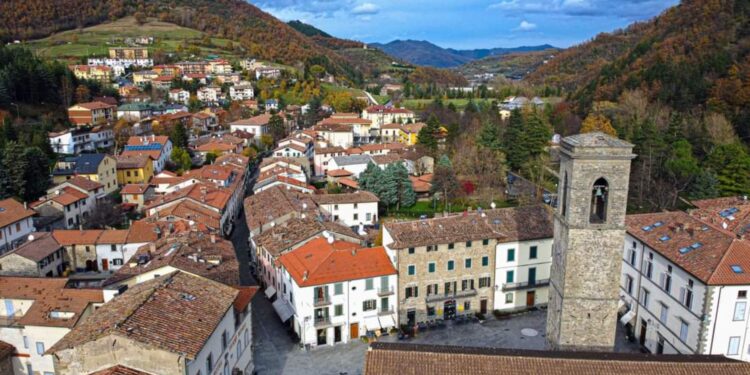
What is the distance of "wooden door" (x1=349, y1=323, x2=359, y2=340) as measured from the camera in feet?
95.9

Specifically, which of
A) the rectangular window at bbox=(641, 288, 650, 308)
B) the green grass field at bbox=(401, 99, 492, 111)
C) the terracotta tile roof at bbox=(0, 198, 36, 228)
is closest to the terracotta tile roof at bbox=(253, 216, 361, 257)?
the rectangular window at bbox=(641, 288, 650, 308)

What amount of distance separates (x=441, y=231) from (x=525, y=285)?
21.6ft

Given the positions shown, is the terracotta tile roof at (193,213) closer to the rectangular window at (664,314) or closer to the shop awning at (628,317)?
the shop awning at (628,317)

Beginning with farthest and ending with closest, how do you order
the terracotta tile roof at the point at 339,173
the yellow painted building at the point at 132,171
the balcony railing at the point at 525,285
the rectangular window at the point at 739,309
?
the terracotta tile roof at the point at 339,173
the yellow painted building at the point at 132,171
the balcony railing at the point at 525,285
the rectangular window at the point at 739,309

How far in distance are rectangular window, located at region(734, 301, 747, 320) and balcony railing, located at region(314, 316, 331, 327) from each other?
19.7m

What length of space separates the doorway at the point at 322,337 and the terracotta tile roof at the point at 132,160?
38.9 metres

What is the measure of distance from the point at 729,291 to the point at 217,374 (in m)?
22.3

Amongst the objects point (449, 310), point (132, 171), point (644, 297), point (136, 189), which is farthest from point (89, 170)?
point (644, 297)

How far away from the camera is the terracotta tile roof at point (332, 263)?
28.0 m

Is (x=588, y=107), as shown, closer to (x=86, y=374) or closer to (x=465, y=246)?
(x=465, y=246)

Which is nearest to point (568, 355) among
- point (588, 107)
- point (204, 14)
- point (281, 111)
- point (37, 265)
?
point (37, 265)

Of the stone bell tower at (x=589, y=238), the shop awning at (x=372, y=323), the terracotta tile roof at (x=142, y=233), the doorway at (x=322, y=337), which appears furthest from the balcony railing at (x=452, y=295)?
the terracotta tile roof at (x=142, y=233)

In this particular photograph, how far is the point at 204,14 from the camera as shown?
17375 cm

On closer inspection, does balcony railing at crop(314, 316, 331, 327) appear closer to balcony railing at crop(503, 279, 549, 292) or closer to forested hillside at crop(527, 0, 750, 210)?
balcony railing at crop(503, 279, 549, 292)
